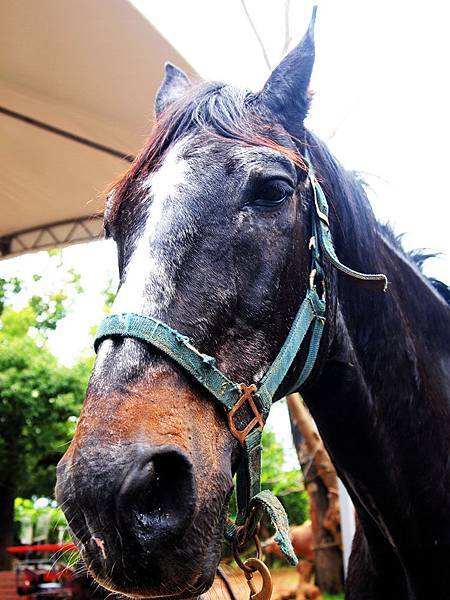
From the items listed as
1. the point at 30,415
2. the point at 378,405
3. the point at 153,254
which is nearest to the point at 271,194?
the point at 153,254

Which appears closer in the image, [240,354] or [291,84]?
[240,354]

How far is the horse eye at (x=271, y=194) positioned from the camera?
1699mm

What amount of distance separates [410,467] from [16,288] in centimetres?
1849

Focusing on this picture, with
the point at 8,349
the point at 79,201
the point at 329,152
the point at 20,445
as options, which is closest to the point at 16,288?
the point at 8,349

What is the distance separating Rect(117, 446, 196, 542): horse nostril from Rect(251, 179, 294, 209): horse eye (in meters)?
0.80

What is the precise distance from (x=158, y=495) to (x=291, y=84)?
1433mm

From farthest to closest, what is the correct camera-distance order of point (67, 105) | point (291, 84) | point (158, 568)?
point (67, 105)
point (291, 84)
point (158, 568)

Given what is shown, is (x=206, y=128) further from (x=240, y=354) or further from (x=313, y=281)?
(x=240, y=354)

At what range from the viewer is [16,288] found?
62.3ft

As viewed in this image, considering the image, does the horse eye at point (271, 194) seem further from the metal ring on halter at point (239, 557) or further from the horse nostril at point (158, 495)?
the metal ring on halter at point (239, 557)

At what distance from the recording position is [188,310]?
145 cm

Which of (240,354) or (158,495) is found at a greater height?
(240,354)

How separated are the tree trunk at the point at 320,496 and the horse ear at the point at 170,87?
422cm

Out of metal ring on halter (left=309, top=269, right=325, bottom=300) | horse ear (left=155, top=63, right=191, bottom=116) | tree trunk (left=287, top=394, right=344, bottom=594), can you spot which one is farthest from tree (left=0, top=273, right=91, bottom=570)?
metal ring on halter (left=309, top=269, right=325, bottom=300)
